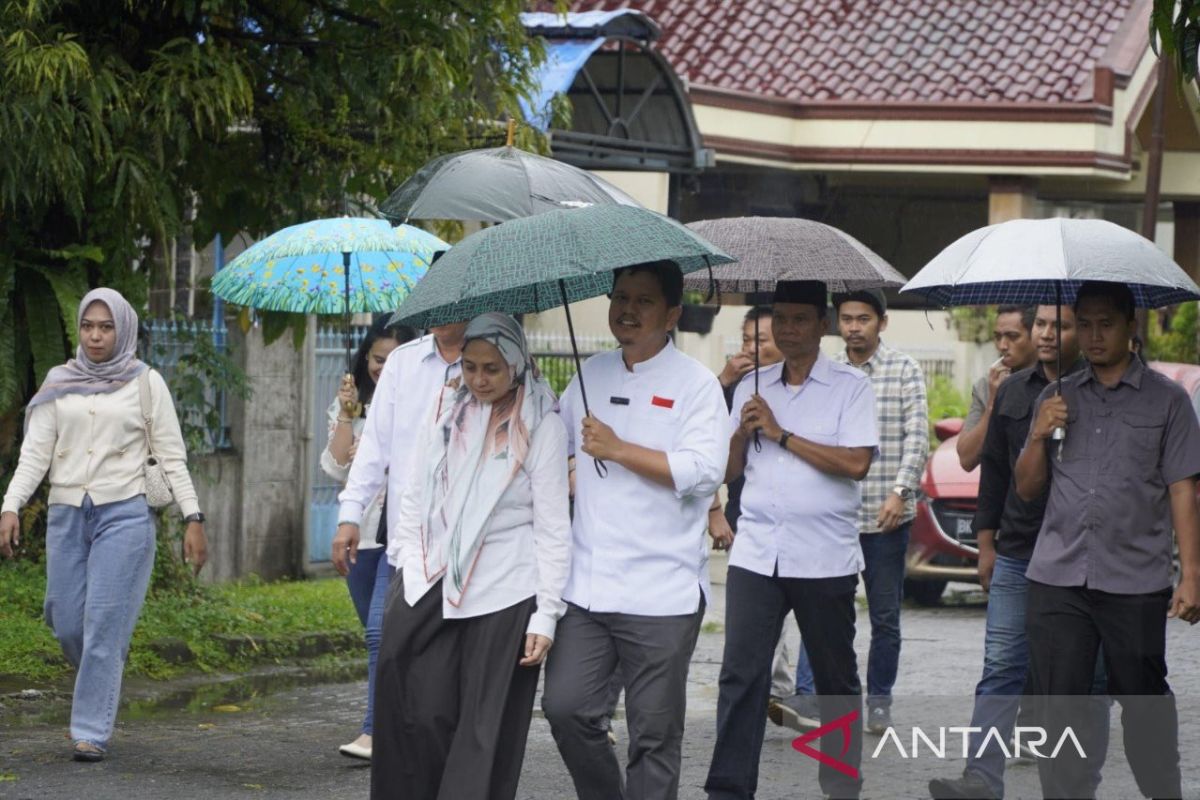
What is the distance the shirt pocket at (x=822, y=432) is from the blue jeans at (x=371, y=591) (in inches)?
66.4

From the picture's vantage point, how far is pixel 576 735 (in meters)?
5.76

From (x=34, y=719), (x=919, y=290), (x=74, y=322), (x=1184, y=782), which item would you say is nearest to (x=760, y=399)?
(x=919, y=290)

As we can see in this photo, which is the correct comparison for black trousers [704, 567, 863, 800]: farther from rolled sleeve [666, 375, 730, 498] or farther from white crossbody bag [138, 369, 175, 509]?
white crossbody bag [138, 369, 175, 509]

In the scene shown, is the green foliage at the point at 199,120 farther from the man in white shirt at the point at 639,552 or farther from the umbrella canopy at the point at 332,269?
the man in white shirt at the point at 639,552

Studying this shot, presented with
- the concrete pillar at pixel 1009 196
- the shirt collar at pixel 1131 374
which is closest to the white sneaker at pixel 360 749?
the shirt collar at pixel 1131 374

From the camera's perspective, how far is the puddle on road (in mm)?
9391

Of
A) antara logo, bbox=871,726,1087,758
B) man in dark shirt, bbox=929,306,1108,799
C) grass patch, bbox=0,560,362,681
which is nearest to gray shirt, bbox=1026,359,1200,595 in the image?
antara logo, bbox=871,726,1087,758

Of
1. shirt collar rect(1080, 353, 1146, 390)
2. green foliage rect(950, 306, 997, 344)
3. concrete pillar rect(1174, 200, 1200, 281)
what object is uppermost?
concrete pillar rect(1174, 200, 1200, 281)

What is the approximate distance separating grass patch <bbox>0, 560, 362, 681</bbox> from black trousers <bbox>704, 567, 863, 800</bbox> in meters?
4.41

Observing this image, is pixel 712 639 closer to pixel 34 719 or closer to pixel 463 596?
pixel 34 719

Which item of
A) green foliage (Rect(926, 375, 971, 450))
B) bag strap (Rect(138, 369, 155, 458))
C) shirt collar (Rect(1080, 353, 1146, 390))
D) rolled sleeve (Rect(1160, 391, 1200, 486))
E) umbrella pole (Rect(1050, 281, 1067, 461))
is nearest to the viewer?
rolled sleeve (Rect(1160, 391, 1200, 486))

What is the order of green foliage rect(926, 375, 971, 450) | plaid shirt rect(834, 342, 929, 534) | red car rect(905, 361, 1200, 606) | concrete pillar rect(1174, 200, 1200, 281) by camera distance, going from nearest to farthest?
plaid shirt rect(834, 342, 929, 534), red car rect(905, 361, 1200, 606), green foliage rect(926, 375, 971, 450), concrete pillar rect(1174, 200, 1200, 281)

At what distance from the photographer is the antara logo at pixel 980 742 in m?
6.51

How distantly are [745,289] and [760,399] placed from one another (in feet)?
3.83
